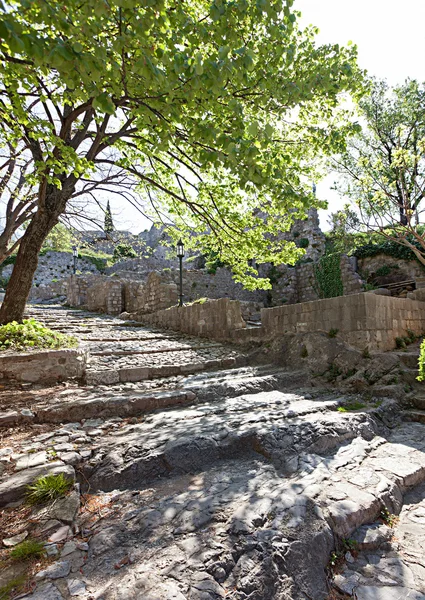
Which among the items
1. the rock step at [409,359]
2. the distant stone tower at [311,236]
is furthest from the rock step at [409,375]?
the distant stone tower at [311,236]

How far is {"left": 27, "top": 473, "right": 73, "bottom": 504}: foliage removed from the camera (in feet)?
7.24

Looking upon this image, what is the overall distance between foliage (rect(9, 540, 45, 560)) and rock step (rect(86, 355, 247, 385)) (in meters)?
3.26

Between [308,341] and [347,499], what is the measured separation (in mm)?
4019

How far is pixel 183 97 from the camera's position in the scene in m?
3.04

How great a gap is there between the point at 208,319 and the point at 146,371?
154 inches

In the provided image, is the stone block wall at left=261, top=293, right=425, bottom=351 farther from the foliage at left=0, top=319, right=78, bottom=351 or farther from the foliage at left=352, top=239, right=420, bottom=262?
the foliage at left=352, top=239, right=420, bottom=262

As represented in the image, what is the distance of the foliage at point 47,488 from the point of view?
2.21 m

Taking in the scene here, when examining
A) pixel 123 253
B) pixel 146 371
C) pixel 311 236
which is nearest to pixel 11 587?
pixel 146 371

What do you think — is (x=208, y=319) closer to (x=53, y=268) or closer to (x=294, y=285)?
(x=294, y=285)

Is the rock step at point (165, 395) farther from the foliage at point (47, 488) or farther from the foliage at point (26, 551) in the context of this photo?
the foliage at point (26, 551)

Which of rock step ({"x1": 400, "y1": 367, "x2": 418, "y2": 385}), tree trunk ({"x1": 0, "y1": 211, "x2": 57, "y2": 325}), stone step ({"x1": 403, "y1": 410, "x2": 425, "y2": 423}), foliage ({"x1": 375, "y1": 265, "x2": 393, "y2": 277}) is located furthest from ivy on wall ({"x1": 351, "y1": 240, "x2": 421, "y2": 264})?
tree trunk ({"x1": 0, "y1": 211, "x2": 57, "y2": 325})

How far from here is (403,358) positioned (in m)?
5.45

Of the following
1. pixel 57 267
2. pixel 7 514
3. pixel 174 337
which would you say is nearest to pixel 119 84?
pixel 7 514

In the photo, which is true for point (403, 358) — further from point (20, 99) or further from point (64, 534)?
point (20, 99)
